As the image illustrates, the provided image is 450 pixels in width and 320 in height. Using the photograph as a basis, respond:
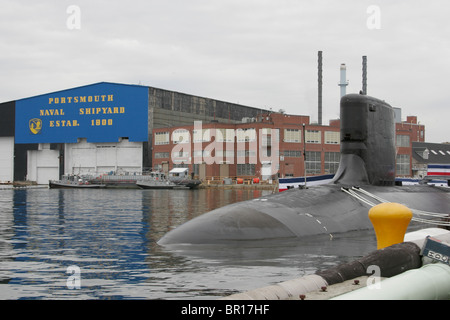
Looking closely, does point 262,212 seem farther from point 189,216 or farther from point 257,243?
point 189,216

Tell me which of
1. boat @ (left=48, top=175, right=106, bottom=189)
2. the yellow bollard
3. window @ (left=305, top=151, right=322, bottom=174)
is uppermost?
window @ (left=305, top=151, right=322, bottom=174)

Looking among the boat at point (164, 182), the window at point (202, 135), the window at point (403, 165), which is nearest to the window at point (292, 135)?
the window at point (202, 135)

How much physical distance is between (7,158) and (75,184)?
21.3 meters

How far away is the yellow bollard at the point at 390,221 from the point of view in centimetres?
1211

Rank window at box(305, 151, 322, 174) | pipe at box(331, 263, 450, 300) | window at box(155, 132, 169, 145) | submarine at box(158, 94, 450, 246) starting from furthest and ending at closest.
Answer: window at box(155, 132, 169, 145), window at box(305, 151, 322, 174), submarine at box(158, 94, 450, 246), pipe at box(331, 263, 450, 300)

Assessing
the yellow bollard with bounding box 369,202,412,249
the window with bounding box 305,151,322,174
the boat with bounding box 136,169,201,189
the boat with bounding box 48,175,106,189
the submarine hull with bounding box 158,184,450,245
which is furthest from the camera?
the boat with bounding box 48,175,106,189

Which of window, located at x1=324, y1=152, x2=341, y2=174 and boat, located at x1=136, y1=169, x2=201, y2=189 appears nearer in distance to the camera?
boat, located at x1=136, y1=169, x2=201, y2=189

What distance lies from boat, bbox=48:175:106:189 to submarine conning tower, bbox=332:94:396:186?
239 feet

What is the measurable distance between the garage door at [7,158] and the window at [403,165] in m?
69.7

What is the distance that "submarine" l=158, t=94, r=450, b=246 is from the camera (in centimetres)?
1681

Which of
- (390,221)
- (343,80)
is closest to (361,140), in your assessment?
(390,221)

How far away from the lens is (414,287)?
838 centimetres

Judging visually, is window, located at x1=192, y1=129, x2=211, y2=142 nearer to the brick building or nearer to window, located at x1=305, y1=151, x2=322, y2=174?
the brick building
